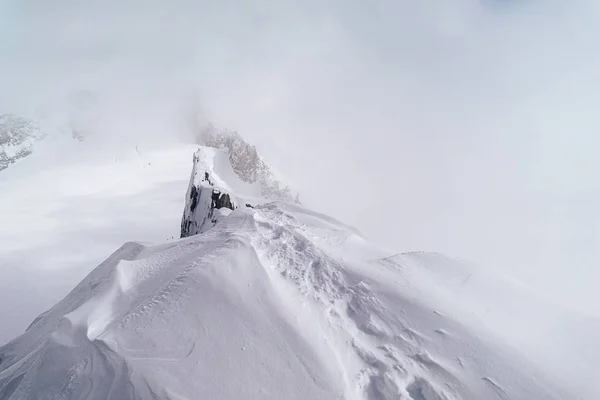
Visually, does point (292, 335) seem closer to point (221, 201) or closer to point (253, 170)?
point (221, 201)

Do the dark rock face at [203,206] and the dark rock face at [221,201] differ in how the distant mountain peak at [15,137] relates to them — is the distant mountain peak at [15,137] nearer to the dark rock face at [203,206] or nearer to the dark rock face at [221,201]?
the dark rock face at [203,206]

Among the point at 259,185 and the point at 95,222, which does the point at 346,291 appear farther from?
the point at 259,185

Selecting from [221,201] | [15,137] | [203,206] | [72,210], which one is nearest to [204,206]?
[203,206]

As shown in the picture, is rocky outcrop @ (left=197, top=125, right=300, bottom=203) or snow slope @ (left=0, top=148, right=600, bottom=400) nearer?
snow slope @ (left=0, top=148, right=600, bottom=400)

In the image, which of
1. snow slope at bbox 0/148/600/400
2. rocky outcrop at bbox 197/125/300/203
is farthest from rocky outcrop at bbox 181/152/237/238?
rocky outcrop at bbox 197/125/300/203

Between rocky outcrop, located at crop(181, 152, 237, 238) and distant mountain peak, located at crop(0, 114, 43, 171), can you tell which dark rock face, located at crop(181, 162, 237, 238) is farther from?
distant mountain peak, located at crop(0, 114, 43, 171)

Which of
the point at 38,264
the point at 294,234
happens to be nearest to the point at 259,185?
the point at 38,264

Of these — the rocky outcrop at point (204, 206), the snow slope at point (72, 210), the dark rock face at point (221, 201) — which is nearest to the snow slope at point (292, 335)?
the rocky outcrop at point (204, 206)
